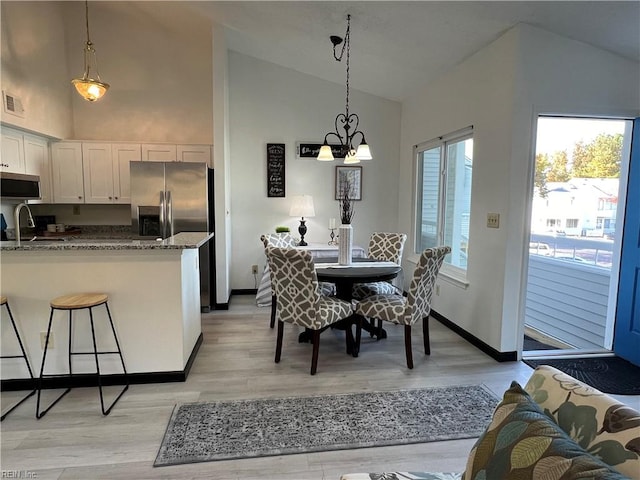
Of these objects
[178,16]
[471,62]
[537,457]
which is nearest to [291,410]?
[537,457]

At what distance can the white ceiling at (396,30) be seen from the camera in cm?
267

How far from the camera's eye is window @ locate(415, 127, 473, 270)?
12.9 feet

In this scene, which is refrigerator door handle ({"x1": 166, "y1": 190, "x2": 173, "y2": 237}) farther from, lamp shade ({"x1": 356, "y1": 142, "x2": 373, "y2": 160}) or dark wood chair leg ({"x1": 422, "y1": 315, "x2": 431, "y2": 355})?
dark wood chair leg ({"x1": 422, "y1": 315, "x2": 431, "y2": 355})

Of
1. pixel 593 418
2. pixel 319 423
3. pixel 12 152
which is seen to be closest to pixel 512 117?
pixel 593 418

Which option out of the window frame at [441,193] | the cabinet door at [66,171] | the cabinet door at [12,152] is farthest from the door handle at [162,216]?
the window frame at [441,193]

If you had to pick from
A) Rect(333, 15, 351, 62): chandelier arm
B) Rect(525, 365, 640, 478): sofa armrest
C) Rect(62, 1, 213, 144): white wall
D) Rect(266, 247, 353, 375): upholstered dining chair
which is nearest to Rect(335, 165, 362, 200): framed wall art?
Rect(333, 15, 351, 62): chandelier arm

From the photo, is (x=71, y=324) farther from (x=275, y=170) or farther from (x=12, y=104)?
(x=275, y=170)

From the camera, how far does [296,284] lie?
9.41ft

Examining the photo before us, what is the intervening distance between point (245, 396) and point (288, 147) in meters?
3.57

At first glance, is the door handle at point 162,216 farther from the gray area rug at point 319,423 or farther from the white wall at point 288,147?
the gray area rug at point 319,423

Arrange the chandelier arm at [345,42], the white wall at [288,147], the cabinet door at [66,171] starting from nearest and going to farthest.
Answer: the chandelier arm at [345,42], the cabinet door at [66,171], the white wall at [288,147]

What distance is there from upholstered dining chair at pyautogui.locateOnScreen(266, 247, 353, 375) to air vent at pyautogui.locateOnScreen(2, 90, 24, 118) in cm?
310

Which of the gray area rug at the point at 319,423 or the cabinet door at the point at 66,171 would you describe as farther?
the cabinet door at the point at 66,171

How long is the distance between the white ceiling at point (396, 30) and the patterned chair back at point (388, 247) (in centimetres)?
190
